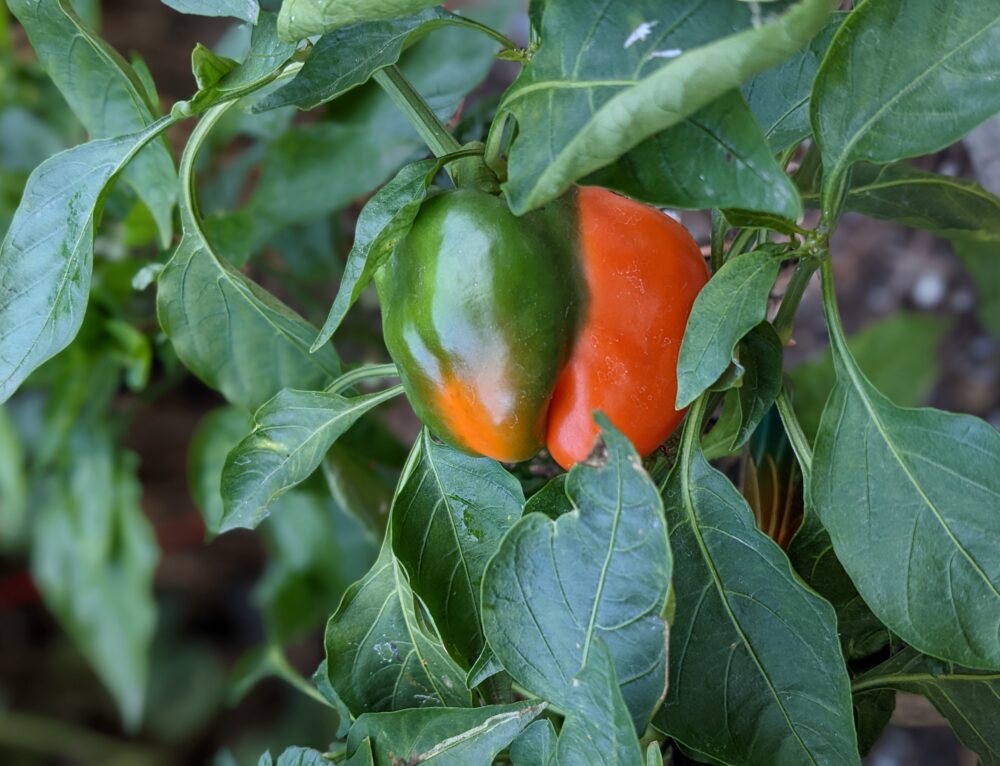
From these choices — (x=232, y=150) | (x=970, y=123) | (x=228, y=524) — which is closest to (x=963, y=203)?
(x=970, y=123)

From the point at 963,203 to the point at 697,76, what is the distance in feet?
1.06

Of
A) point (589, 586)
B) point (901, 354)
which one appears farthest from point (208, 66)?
point (901, 354)

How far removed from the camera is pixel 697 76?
0.92 ft

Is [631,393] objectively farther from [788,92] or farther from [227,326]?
[227,326]

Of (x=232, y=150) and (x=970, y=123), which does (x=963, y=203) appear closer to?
(x=970, y=123)

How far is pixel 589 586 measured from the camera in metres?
0.39

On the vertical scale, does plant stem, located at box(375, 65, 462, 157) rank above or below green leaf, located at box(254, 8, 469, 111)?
below

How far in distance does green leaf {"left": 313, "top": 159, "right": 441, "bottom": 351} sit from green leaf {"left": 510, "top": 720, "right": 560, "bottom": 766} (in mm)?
212

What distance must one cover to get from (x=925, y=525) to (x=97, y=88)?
54 cm

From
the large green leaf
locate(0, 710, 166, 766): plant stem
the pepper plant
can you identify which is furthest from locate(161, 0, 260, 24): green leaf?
locate(0, 710, 166, 766): plant stem

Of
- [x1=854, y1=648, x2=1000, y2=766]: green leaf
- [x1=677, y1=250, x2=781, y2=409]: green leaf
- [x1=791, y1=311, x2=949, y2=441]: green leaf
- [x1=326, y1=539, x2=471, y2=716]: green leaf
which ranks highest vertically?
[x1=677, y1=250, x2=781, y2=409]: green leaf

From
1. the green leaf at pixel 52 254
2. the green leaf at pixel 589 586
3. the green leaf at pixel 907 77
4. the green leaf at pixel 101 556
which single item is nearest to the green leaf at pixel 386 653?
the green leaf at pixel 589 586

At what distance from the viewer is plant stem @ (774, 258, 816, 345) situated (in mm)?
450

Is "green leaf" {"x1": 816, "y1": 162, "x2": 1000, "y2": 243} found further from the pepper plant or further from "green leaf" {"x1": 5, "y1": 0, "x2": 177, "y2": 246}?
"green leaf" {"x1": 5, "y1": 0, "x2": 177, "y2": 246}
